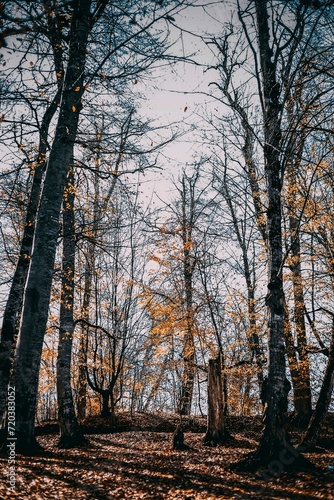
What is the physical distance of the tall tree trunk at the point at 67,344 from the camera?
767 cm

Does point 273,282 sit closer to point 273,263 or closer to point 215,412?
point 273,263

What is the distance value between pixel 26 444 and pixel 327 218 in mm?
8311

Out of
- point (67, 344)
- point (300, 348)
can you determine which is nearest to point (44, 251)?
point (67, 344)

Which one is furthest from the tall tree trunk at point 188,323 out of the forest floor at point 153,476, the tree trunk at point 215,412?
the forest floor at point 153,476

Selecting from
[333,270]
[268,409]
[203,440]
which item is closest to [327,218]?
[333,270]

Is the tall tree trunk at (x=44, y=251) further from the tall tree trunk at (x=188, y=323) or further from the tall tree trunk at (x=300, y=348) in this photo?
the tall tree trunk at (x=300, y=348)

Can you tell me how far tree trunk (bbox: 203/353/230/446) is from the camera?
8664mm

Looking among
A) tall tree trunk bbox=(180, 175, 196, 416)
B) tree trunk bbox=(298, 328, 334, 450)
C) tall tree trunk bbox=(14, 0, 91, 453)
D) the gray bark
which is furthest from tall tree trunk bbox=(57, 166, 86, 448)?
tree trunk bbox=(298, 328, 334, 450)

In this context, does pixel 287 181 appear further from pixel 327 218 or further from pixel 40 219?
pixel 40 219

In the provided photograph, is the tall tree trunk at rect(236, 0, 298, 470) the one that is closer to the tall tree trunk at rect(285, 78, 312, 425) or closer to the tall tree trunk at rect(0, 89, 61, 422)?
the tall tree trunk at rect(285, 78, 312, 425)

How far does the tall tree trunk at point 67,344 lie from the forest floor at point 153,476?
44 cm

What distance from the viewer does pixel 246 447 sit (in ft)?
26.5

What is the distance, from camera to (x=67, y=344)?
329 inches

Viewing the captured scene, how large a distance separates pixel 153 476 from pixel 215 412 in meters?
4.15
